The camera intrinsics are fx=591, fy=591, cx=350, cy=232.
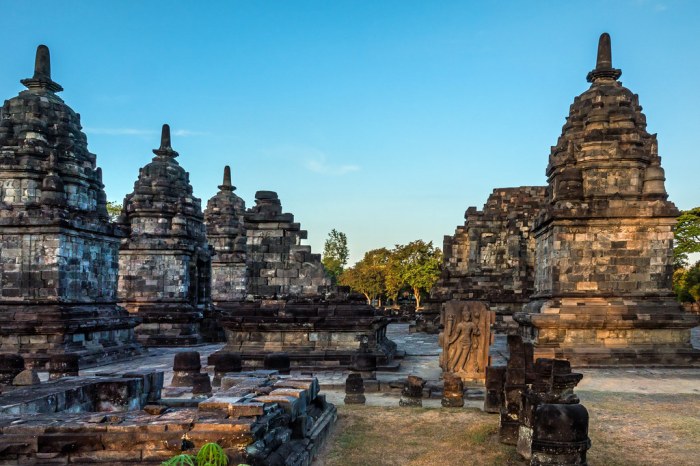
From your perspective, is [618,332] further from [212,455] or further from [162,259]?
[162,259]

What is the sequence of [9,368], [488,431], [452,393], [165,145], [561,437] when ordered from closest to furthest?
1. [561,437]
2. [488,431]
3. [9,368]
4. [452,393]
5. [165,145]

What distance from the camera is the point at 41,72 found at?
1652 cm

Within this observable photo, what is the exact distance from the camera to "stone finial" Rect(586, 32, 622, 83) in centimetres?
1658

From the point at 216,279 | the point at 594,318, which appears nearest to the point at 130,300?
the point at 216,279

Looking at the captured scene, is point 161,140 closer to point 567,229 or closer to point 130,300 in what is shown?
point 130,300

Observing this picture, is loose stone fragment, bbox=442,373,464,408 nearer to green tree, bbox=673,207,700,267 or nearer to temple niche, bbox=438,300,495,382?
temple niche, bbox=438,300,495,382

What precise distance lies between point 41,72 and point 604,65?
1578 cm

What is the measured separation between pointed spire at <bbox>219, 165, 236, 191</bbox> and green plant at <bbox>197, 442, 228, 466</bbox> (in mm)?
30451

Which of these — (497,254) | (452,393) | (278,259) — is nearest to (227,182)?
(497,254)

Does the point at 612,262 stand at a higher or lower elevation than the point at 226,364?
higher

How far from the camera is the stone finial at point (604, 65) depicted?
1658 cm

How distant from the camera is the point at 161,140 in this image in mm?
23828

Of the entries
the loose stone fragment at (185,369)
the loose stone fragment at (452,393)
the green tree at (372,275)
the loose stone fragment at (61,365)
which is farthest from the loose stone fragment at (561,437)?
the green tree at (372,275)

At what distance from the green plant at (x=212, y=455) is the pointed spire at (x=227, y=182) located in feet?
99.9
